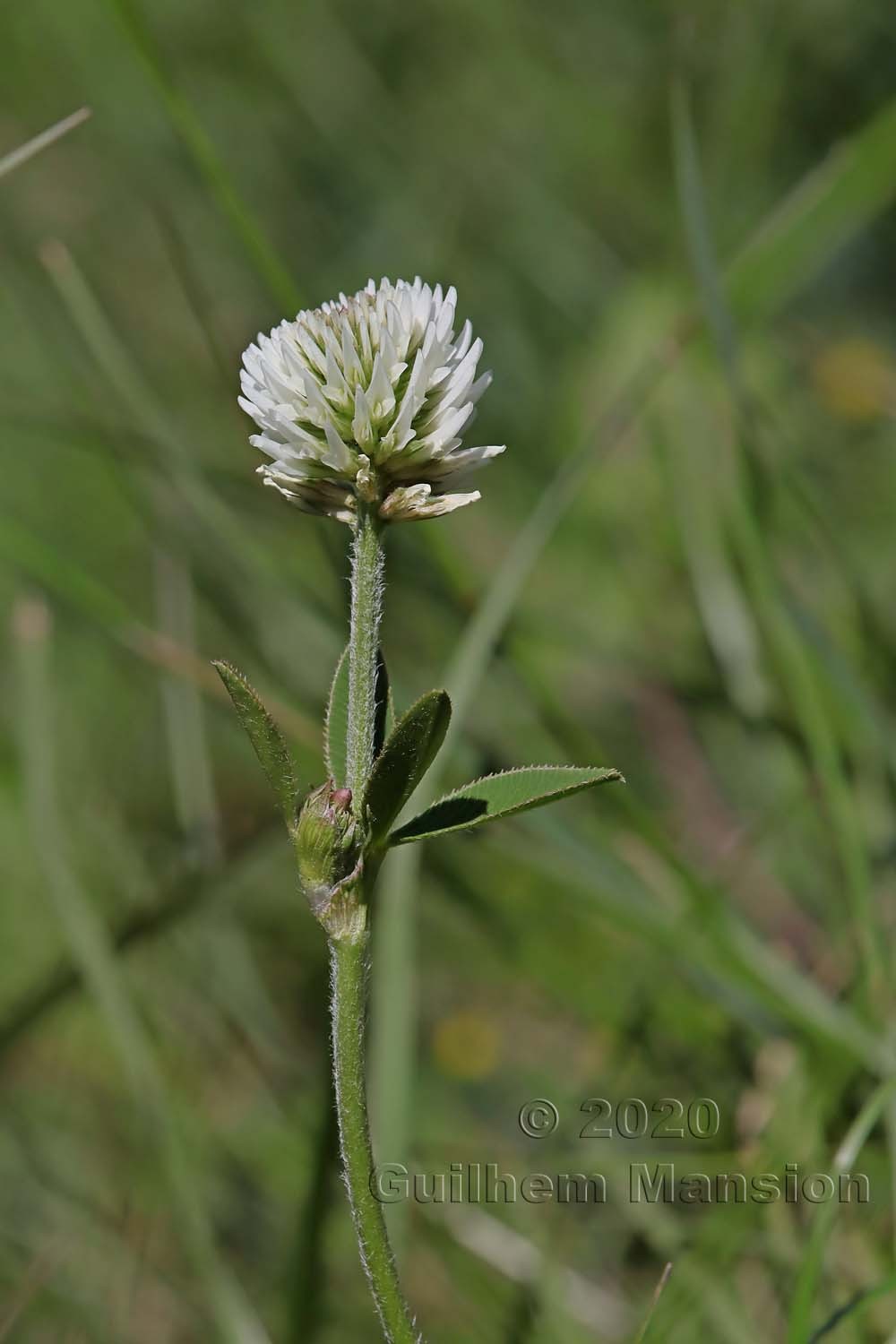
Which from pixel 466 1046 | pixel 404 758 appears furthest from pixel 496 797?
pixel 466 1046

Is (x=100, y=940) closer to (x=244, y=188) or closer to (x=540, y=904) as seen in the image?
(x=540, y=904)

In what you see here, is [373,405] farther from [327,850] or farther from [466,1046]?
[466,1046]

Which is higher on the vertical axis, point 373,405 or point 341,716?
point 373,405

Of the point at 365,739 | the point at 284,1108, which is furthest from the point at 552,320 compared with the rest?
the point at 365,739

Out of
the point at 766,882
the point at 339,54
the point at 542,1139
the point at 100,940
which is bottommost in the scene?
the point at 542,1139

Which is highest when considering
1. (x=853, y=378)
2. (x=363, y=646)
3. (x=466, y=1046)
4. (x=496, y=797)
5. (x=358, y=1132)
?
(x=853, y=378)

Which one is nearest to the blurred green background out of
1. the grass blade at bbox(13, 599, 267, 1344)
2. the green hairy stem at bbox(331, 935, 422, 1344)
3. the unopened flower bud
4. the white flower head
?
the grass blade at bbox(13, 599, 267, 1344)

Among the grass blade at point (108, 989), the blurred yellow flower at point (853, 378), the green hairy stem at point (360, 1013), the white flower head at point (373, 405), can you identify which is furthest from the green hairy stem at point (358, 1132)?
the blurred yellow flower at point (853, 378)
